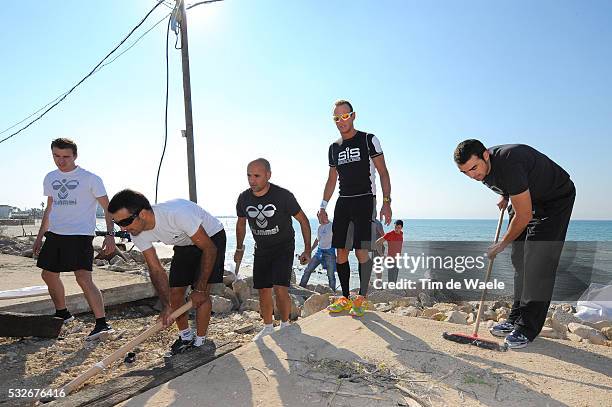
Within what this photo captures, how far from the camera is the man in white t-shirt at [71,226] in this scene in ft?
14.1

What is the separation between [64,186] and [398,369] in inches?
147

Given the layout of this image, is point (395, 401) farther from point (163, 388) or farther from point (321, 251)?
point (321, 251)

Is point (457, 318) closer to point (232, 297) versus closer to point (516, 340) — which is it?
point (516, 340)

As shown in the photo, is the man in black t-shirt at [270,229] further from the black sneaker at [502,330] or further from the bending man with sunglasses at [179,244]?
the black sneaker at [502,330]

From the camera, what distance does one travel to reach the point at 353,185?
443 cm

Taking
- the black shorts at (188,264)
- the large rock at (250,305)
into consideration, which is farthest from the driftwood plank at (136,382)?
the large rock at (250,305)

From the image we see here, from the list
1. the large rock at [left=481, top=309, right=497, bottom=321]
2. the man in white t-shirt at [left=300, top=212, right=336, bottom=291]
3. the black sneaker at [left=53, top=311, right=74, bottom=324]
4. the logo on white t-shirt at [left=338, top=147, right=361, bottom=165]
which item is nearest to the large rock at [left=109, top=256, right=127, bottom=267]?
the black sneaker at [left=53, top=311, right=74, bottom=324]

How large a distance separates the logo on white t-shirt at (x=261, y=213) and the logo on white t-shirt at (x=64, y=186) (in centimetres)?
187

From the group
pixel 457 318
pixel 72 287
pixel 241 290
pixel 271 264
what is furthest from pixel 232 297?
pixel 457 318

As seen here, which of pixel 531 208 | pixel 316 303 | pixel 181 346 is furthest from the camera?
pixel 316 303

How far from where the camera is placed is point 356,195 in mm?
4426

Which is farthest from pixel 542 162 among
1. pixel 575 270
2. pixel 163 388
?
pixel 575 270

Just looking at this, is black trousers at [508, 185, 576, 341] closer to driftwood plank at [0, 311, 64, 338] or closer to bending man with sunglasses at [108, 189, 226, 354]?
bending man with sunglasses at [108, 189, 226, 354]

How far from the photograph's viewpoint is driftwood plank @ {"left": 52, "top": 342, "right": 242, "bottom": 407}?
8.27ft
